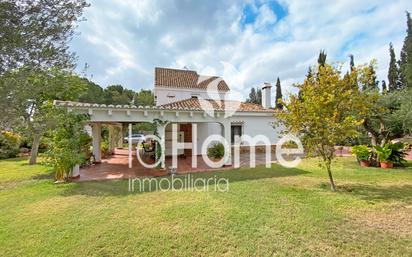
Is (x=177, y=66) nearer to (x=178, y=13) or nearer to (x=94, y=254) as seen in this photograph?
(x=178, y=13)

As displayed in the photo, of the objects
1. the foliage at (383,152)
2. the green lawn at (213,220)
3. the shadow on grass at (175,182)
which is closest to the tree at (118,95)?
the shadow on grass at (175,182)

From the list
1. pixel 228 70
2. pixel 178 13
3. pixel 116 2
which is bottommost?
pixel 116 2

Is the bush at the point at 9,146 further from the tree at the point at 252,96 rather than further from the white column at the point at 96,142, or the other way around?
the tree at the point at 252,96

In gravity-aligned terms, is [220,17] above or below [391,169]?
above

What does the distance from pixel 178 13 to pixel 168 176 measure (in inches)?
369

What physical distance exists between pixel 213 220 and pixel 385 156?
1254 centimetres

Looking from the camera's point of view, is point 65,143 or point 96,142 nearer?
point 65,143

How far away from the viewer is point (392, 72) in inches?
1553

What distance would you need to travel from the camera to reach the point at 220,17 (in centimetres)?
1410

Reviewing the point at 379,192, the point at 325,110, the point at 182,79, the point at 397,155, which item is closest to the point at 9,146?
the point at 182,79

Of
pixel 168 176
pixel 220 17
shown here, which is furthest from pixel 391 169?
pixel 220 17

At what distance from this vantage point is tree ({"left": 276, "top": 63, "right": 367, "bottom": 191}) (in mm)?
8117

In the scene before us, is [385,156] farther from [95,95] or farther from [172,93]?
[95,95]

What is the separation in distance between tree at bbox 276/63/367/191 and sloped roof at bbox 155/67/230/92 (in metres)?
20.9
